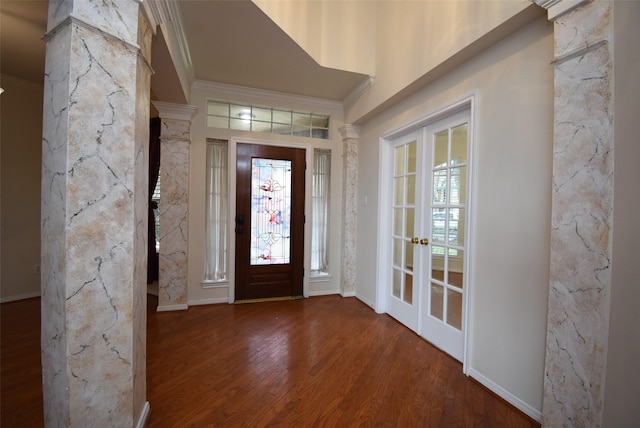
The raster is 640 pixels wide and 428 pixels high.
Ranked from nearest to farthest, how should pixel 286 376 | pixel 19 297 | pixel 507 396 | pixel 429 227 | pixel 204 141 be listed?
pixel 507 396
pixel 286 376
pixel 429 227
pixel 204 141
pixel 19 297

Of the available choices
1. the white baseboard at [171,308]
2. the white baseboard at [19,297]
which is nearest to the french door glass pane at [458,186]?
the white baseboard at [171,308]

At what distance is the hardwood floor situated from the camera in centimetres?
179

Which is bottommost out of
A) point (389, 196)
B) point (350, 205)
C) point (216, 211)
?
point (216, 211)

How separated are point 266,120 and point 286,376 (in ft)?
10.3

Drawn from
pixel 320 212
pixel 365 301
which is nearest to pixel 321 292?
pixel 365 301

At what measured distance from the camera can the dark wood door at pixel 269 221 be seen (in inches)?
151

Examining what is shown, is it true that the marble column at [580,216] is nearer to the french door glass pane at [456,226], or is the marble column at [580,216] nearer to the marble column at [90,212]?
the french door glass pane at [456,226]

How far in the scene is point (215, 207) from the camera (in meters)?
3.82

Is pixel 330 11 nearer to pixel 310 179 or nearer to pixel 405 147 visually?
pixel 405 147

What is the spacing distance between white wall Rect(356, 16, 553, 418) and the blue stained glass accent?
7.72 feet

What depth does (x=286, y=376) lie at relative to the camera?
2.20m

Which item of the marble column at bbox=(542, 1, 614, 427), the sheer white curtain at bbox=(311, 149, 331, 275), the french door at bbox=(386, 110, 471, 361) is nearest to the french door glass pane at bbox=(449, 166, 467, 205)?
the french door at bbox=(386, 110, 471, 361)

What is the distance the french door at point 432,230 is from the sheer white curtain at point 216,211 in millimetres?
2155

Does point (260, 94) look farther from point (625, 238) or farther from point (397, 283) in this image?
point (625, 238)
